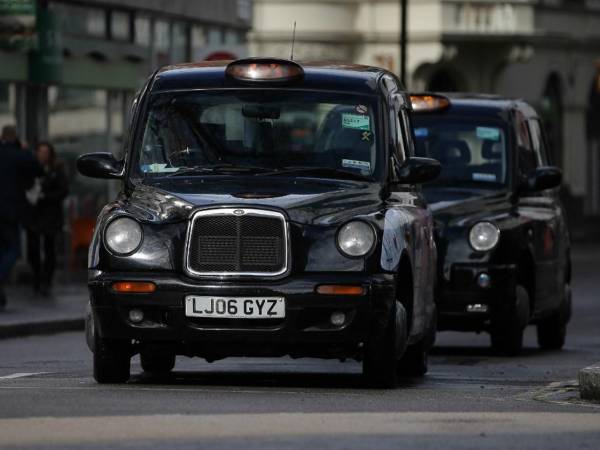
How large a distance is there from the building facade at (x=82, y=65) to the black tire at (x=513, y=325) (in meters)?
11.2

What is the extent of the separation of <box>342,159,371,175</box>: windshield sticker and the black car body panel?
4.14 metres

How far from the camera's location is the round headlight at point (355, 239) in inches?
469

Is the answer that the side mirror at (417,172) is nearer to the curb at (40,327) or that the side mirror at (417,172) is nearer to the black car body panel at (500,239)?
the black car body panel at (500,239)

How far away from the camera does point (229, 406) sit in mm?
10539

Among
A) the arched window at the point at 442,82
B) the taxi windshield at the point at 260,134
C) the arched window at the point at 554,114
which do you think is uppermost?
the taxi windshield at the point at 260,134

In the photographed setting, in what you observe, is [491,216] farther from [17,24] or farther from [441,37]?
[441,37]

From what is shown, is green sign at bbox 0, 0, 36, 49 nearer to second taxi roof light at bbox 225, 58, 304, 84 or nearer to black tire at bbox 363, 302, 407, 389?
second taxi roof light at bbox 225, 58, 304, 84

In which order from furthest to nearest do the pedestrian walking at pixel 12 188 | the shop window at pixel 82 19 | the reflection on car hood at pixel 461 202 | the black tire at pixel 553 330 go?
the shop window at pixel 82 19, the pedestrian walking at pixel 12 188, the black tire at pixel 553 330, the reflection on car hood at pixel 461 202

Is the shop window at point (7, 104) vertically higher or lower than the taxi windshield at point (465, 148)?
lower

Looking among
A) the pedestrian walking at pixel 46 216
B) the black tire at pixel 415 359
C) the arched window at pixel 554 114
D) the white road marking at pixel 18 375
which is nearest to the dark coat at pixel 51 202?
the pedestrian walking at pixel 46 216

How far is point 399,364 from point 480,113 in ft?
14.3

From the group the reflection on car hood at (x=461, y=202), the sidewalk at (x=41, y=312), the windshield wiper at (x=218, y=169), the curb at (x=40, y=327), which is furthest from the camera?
the sidewalk at (x=41, y=312)

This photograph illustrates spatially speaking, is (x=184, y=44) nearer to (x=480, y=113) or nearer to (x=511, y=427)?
(x=480, y=113)

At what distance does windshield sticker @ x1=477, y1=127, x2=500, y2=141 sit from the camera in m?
18.0
